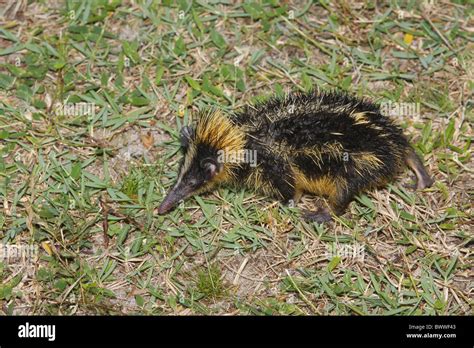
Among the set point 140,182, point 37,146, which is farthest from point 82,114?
point 140,182

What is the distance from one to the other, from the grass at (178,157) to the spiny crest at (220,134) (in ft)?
2.30

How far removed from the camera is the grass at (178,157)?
283 inches

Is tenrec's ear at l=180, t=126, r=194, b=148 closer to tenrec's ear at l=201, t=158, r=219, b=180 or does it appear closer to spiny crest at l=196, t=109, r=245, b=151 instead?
spiny crest at l=196, t=109, r=245, b=151

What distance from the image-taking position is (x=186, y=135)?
304 inches

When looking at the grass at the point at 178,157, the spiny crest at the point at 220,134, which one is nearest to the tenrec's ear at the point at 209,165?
the spiny crest at the point at 220,134

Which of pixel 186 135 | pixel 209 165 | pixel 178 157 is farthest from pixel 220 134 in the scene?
pixel 178 157

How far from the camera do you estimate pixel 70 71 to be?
8.83 m

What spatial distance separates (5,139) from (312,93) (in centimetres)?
349

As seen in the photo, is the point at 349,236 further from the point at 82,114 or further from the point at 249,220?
the point at 82,114

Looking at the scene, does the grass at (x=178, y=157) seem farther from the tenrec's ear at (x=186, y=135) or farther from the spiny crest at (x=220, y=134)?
the spiny crest at (x=220, y=134)

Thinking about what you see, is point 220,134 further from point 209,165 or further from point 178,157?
point 178,157

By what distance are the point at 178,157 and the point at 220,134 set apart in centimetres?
91

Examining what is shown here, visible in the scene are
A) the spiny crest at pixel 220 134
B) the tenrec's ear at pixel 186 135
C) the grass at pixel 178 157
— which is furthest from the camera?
the tenrec's ear at pixel 186 135

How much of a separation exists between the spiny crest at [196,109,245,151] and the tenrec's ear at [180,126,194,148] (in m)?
0.19
